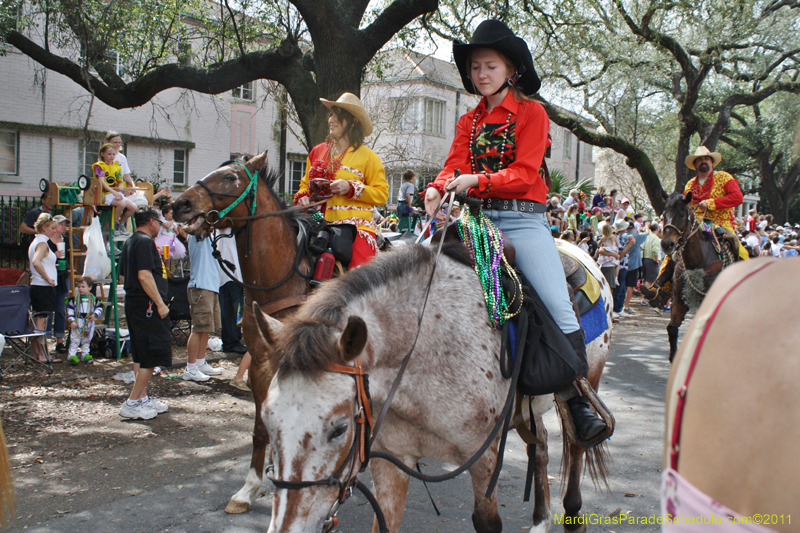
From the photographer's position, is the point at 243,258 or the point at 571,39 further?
the point at 571,39

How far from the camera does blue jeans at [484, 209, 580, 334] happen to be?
3.01 m

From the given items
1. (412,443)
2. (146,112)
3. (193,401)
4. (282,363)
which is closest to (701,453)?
(282,363)

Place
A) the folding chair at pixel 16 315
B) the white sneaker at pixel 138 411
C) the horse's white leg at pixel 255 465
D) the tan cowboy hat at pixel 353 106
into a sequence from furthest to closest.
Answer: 1. the folding chair at pixel 16 315
2. the white sneaker at pixel 138 411
3. the tan cowboy hat at pixel 353 106
4. the horse's white leg at pixel 255 465

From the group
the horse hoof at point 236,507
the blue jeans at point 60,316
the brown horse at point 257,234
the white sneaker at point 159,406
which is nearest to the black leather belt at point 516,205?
the brown horse at point 257,234

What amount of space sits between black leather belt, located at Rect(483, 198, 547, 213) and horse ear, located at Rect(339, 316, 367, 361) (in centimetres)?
139

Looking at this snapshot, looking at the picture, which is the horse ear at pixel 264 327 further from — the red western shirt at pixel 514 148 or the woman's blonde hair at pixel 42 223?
the woman's blonde hair at pixel 42 223

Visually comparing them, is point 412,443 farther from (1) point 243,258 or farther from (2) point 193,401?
(2) point 193,401

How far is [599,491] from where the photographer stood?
4.44 meters

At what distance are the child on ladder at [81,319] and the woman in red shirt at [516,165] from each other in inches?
255

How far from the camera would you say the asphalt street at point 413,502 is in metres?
3.83

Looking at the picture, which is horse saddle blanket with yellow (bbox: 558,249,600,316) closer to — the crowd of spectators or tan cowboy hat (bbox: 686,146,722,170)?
the crowd of spectators

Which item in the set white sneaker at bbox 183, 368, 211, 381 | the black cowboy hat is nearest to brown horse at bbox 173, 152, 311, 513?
the black cowboy hat

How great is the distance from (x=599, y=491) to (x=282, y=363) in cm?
336

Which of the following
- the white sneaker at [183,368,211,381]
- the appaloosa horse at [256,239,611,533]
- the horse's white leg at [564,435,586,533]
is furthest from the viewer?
the white sneaker at [183,368,211,381]
